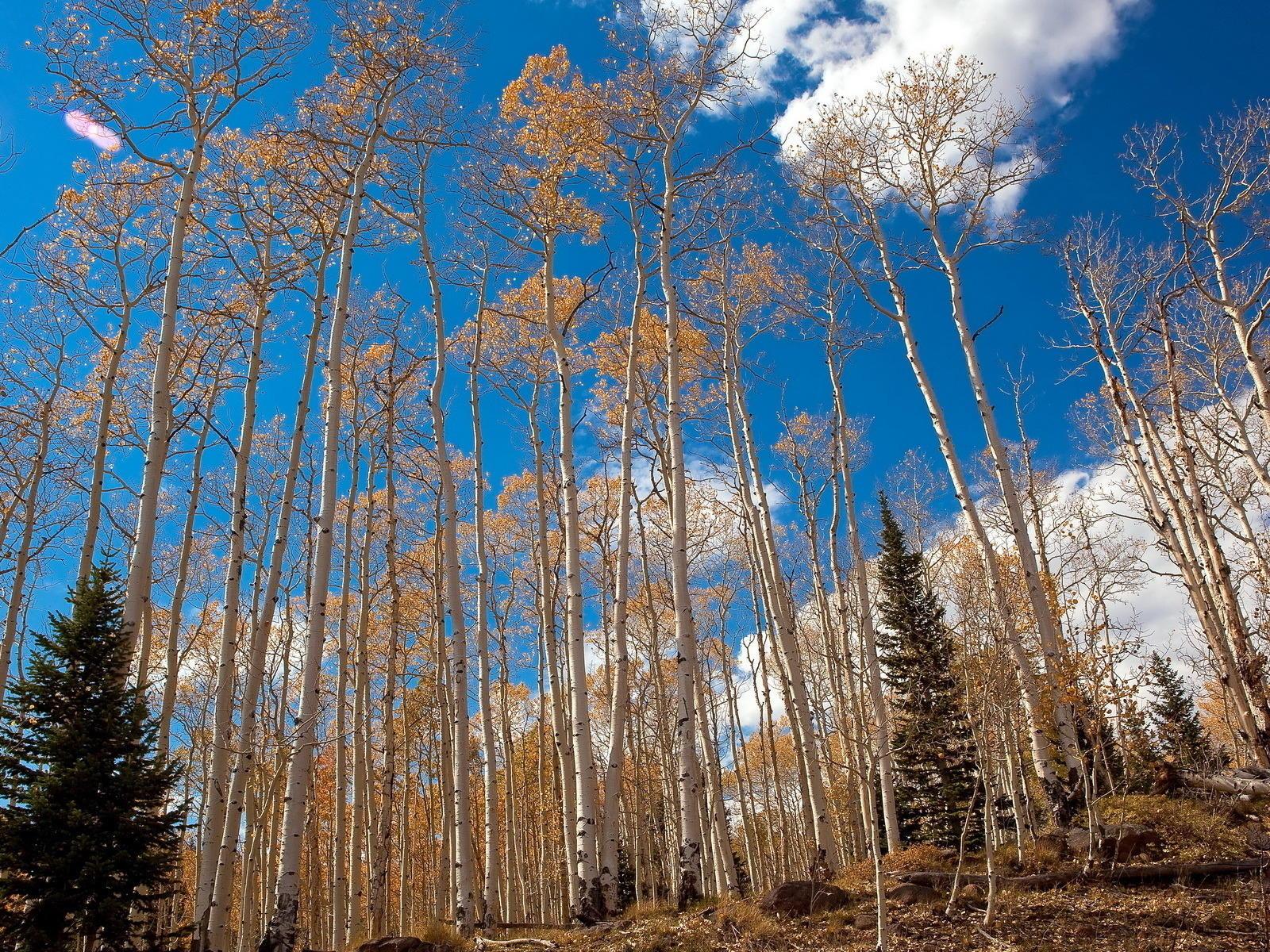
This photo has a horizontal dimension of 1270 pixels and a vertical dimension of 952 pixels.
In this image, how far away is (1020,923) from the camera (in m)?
6.02

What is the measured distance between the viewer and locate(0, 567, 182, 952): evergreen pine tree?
5711mm

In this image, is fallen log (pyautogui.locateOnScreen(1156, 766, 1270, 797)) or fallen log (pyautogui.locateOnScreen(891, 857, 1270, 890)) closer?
fallen log (pyautogui.locateOnScreen(891, 857, 1270, 890))

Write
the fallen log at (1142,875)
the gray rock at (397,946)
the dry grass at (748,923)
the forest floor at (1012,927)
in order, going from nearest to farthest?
the forest floor at (1012,927) < the gray rock at (397,946) < the dry grass at (748,923) < the fallen log at (1142,875)

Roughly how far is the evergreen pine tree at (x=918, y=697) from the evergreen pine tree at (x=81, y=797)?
37.6 ft

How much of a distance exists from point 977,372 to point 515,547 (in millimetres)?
9790

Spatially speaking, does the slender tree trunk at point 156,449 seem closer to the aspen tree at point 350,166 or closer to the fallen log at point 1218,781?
the aspen tree at point 350,166

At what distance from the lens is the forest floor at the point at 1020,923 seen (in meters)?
5.54

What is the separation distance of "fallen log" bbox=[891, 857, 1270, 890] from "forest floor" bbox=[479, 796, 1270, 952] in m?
0.09

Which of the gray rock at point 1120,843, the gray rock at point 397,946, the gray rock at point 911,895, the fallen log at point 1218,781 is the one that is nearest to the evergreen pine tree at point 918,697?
the fallen log at point 1218,781

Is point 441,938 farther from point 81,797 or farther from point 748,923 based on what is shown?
point 81,797

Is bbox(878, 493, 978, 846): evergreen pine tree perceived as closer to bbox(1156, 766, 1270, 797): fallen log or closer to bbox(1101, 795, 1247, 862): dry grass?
bbox(1156, 766, 1270, 797): fallen log

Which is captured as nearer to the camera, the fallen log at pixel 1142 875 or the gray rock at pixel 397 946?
the gray rock at pixel 397 946

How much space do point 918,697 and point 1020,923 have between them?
1107 centimetres

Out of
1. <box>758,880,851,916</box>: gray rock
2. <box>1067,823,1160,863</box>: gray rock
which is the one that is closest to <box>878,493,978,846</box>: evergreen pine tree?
<box>1067,823,1160,863</box>: gray rock
